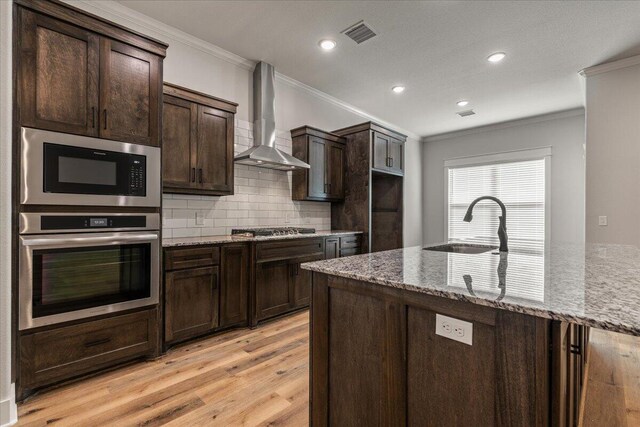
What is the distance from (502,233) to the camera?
1.96 meters

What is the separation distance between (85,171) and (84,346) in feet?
3.76

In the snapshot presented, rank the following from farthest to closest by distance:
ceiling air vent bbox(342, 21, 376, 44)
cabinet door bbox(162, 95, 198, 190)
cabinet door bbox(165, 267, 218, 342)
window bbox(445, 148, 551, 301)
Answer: window bbox(445, 148, 551, 301) → ceiling air vent bbox(342, 21, 376, 44) → cabinet door bbox(162, 95, 198, 190) → cabinet door bbox(165, 267, 218, 342)

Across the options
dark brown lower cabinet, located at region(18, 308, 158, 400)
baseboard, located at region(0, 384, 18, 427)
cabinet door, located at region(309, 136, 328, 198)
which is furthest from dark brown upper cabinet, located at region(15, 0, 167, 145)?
cabinet door, located at region(309, 136, 328, 198)

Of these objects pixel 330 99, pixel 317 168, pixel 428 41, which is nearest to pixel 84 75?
pixel 317 168

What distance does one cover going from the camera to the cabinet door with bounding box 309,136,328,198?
4.13 metres

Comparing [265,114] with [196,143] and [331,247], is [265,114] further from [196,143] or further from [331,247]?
[331,247]

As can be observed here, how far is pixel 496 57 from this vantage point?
3.54m

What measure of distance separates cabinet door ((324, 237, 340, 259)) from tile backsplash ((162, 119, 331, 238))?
2.25 feet

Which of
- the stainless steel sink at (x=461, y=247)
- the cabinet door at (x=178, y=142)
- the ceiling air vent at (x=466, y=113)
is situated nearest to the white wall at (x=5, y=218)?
the cabinet door at (x=178, y=142)

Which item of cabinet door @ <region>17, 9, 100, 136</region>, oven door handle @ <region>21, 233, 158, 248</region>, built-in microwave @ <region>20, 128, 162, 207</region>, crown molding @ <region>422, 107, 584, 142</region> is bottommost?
oven door handle @ <region>21, 233, 158, 248</region>

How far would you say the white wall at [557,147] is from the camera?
203 inches

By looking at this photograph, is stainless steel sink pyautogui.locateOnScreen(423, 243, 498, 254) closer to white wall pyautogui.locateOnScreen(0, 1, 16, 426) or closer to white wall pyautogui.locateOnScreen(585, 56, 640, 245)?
white wall pyautogui.locateOnScreen(585, 56, 640, 245)

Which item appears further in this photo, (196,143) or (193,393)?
(196,143)

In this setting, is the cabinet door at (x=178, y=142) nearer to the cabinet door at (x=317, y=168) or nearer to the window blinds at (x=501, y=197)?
the cabinet door at (x=317, y=168)
